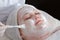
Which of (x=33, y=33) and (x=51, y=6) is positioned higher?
(x=33, y=33)

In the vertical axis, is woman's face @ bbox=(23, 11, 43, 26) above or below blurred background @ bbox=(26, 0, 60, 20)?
above

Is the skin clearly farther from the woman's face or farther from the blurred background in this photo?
the blurred background

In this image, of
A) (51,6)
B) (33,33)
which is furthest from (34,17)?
(51,6)

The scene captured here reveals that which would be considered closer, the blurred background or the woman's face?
the woman's face

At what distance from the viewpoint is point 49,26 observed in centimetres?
65

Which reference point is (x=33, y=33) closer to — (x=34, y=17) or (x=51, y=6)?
(x=34, y=17)

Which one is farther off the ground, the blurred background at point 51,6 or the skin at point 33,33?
the skin at point 33,33

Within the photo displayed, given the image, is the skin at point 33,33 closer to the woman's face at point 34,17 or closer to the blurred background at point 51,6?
the woman's face at point 34,17

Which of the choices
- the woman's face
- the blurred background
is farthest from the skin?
the blurred background

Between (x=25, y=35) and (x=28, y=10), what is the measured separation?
0.14 m

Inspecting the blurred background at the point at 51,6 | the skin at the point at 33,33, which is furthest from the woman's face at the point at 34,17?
the blurred background at the point at 51,6

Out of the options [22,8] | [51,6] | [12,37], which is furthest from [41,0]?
[12,37]

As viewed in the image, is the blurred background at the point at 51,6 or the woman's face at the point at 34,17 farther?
the blurred background at the point at 51,6

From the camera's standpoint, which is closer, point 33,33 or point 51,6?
point 33,33
